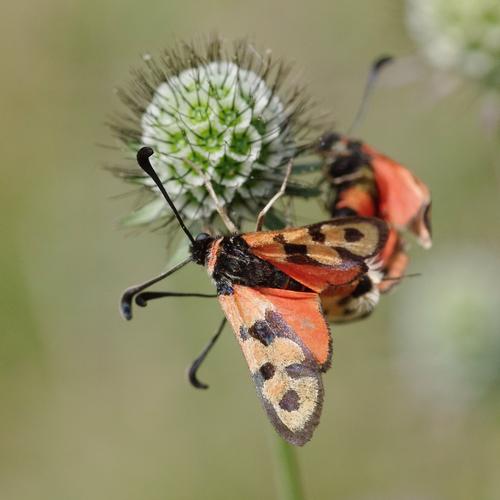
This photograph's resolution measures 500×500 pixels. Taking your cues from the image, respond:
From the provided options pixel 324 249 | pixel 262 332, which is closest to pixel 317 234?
pixel 324 249

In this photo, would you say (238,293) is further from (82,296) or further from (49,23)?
(49,23)

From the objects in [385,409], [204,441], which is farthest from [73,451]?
[385,409]

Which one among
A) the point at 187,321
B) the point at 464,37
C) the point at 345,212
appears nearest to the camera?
the point at 345,212

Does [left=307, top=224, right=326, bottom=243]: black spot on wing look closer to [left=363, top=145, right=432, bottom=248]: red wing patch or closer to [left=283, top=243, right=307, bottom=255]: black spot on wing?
[left=283, top=243, right=307, bottom=255]: black spot on wing

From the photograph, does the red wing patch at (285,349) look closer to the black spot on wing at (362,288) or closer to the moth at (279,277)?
the moth at (279,277)

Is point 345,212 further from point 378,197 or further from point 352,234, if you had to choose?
point 352,234

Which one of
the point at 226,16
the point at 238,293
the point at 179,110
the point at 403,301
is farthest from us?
the point at 226,16
